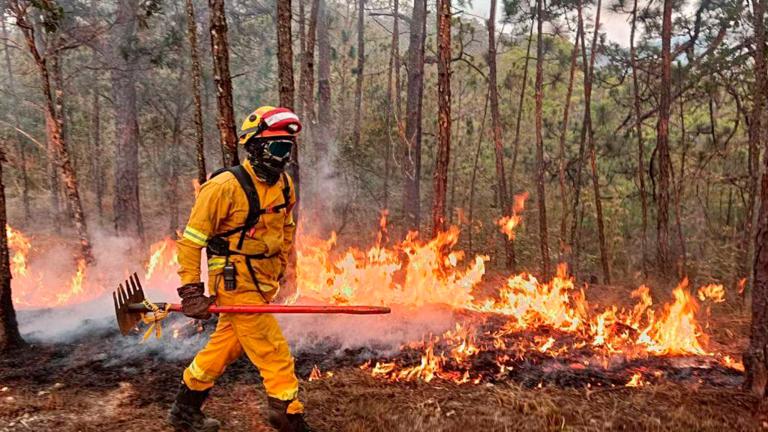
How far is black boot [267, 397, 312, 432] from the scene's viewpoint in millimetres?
3402

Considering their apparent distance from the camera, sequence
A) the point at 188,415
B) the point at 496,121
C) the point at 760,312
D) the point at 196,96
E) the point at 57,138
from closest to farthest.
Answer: the point at 188,415 < the point at 760,312 < the point at 196,96 < the point at 57,138 < the point at 496,121

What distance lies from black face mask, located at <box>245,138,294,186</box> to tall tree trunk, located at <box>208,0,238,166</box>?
3.21 meters

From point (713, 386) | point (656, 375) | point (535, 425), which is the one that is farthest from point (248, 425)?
point (713, 386)

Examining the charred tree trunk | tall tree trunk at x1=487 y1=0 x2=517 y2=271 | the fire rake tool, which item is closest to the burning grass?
the fire rake tool

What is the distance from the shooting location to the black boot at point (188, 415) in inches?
143

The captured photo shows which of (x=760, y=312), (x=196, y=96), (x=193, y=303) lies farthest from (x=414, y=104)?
(x=193, y=303)

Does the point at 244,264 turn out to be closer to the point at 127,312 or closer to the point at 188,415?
the point at 127,312

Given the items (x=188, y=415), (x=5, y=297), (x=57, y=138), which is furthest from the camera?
(x=57, y=138)

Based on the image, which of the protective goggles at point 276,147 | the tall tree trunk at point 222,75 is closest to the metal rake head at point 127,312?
the protective goggles at point 276,147

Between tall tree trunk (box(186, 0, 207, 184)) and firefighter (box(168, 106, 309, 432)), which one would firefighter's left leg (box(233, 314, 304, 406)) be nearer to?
firefighter (box(168, 106, 309, 432))

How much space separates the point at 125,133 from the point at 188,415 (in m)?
12.3

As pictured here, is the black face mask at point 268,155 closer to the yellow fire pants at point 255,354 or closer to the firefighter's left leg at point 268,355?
the yellow fire pants at point 255,354

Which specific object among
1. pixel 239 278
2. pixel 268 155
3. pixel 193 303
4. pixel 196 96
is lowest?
pixel 193 303

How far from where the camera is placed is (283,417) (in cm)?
341
